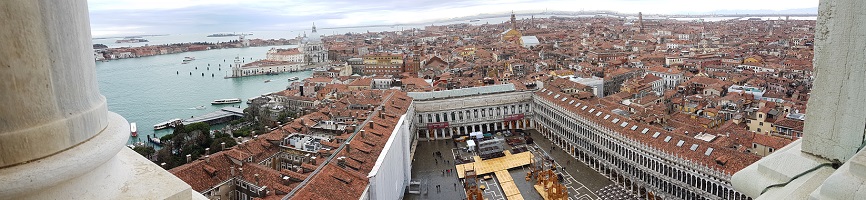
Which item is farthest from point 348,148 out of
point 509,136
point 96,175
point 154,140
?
point 154,140

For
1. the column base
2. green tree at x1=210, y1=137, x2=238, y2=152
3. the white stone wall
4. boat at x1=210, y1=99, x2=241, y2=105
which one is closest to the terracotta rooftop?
the white stone wall

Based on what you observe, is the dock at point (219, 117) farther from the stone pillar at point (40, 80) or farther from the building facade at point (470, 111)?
the stone pillar at point (40, 80)

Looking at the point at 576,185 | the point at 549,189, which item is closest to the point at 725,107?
the point at 576,185

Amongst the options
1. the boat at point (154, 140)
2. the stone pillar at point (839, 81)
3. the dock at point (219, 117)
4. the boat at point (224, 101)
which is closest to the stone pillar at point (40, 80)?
the stone pillar at point (839, 81)

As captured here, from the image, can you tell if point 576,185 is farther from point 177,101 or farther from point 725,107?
point 177,101

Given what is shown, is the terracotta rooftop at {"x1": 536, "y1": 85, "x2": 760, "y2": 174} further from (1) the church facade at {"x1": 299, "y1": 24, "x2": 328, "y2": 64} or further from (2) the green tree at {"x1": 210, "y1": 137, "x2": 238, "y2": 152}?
(1) the church facade at {"x1": 299, "y1": 24, "x2": 328, "y2": 64}

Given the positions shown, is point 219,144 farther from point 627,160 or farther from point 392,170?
point 627,160
